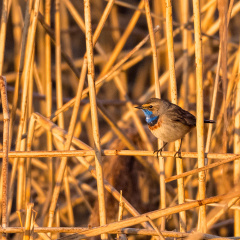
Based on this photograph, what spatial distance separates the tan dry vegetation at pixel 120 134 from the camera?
7.63 ft

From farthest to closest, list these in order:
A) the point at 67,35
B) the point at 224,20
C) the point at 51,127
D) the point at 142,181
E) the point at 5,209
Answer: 1. the point at 67,35
2. the point at 142,181
3. the point at 51,127
4. the point at 5,209
5. the point at 224,20

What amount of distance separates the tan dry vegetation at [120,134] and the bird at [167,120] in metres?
0.10

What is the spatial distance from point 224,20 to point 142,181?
281 centimetres

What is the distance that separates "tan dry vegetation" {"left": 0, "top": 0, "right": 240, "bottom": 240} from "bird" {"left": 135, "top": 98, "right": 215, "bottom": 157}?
0.31 ft

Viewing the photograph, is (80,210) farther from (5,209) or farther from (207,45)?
(5,209)

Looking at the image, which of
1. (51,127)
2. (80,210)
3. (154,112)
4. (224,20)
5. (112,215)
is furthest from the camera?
(80,210)

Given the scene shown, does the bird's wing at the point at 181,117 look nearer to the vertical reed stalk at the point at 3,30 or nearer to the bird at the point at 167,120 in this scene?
the bird at the point at 167,120

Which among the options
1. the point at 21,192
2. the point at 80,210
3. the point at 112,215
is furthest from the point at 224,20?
the point at 80,210

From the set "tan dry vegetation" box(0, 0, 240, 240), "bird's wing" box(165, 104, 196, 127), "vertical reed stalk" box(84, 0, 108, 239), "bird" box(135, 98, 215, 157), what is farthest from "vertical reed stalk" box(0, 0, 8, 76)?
"bird's wing" box(165, 104, 196, 127)

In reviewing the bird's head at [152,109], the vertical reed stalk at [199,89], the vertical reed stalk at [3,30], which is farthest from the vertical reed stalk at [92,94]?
the bird's head at [152,109]

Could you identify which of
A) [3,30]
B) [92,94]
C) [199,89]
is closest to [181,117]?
[199,89]

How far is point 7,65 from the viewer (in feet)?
19.7

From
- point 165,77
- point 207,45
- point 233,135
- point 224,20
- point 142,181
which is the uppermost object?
point 207,45

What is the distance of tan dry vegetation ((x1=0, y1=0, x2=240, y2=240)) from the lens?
233 centimetres
